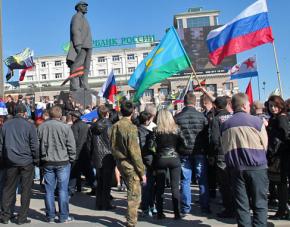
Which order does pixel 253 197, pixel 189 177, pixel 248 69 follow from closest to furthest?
pixel 253 197 → pixel 189 177 → pixel 248 69

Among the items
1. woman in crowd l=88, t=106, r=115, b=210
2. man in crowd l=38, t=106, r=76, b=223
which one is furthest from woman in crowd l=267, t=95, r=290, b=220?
man in crowd l=38, t=106, r=76, b=223

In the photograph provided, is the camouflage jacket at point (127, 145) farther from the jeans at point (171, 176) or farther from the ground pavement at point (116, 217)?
the ground pavement at point (116, 217)

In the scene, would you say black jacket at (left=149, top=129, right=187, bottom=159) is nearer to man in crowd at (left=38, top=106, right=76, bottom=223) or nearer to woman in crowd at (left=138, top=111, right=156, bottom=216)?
woman in crowd at (left=138, top=111, right=156, bottom=216)

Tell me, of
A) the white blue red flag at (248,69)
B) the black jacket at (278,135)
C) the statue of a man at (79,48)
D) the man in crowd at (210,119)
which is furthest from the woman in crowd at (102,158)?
the white blue red flag at (248,69)

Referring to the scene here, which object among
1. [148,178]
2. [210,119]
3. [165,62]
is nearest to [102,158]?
[148,178]

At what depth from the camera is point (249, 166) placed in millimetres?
5543

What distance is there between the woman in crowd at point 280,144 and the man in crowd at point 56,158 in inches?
131

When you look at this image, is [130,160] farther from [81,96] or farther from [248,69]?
[248,69]

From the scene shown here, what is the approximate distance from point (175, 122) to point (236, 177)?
6.21 ft

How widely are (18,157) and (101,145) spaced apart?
1747mm

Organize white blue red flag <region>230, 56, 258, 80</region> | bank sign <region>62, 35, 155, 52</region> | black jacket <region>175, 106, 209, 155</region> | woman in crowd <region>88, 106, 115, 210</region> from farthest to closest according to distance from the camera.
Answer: bank sign <region>62, 35, 155, 52</region> → white blue red flag <region>230, 56, 258, 80</region> → woman in crowd <region>88, 106, 115, 210</region> → black jacket <region>175, 106, 209, 155</region>

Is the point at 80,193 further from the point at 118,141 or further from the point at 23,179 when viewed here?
the point at 118,141

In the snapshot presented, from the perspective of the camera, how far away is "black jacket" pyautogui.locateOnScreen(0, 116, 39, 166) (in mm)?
6957

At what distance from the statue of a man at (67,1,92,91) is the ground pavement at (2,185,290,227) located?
5.84 metres
